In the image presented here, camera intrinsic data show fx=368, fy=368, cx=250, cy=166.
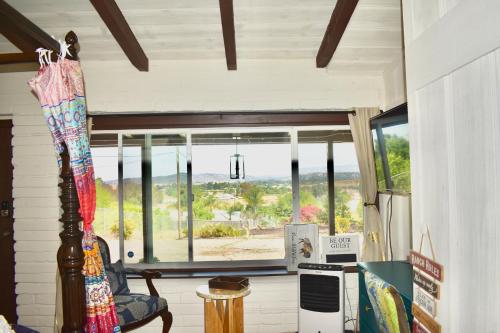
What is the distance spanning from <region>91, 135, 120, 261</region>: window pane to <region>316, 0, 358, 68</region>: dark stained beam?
2.29m

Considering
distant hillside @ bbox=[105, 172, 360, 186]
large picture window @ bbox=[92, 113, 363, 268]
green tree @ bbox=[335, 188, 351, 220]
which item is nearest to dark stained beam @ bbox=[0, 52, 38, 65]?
large picture window @ bbox=[92, 113, 363, 268]

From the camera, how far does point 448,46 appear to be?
987 millimetres

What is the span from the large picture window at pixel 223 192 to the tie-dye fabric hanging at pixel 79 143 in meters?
2.05

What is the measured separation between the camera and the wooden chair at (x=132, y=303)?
290 cm

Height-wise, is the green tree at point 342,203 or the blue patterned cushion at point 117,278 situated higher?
the green tree at point 342,203

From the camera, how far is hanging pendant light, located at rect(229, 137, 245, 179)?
3922mm

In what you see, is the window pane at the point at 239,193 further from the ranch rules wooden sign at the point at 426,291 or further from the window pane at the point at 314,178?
the ranch rules wooden sign at the point at 426,291

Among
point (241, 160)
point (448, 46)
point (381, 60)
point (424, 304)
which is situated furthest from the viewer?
point (241, 160)

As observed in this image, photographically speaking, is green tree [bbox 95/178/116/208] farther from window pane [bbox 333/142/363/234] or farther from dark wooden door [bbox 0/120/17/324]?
window pane [bbox 333/142/363/234]

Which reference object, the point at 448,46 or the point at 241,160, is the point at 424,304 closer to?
the point at 448,46

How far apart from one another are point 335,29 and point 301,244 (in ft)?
6.73

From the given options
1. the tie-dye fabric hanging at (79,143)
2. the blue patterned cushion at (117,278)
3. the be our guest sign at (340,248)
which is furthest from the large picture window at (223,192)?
the tie-dye fabric hanging at (79,143)

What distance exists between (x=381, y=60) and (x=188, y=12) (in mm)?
1883

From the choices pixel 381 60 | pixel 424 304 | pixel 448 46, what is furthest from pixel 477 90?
pixel 381 60
